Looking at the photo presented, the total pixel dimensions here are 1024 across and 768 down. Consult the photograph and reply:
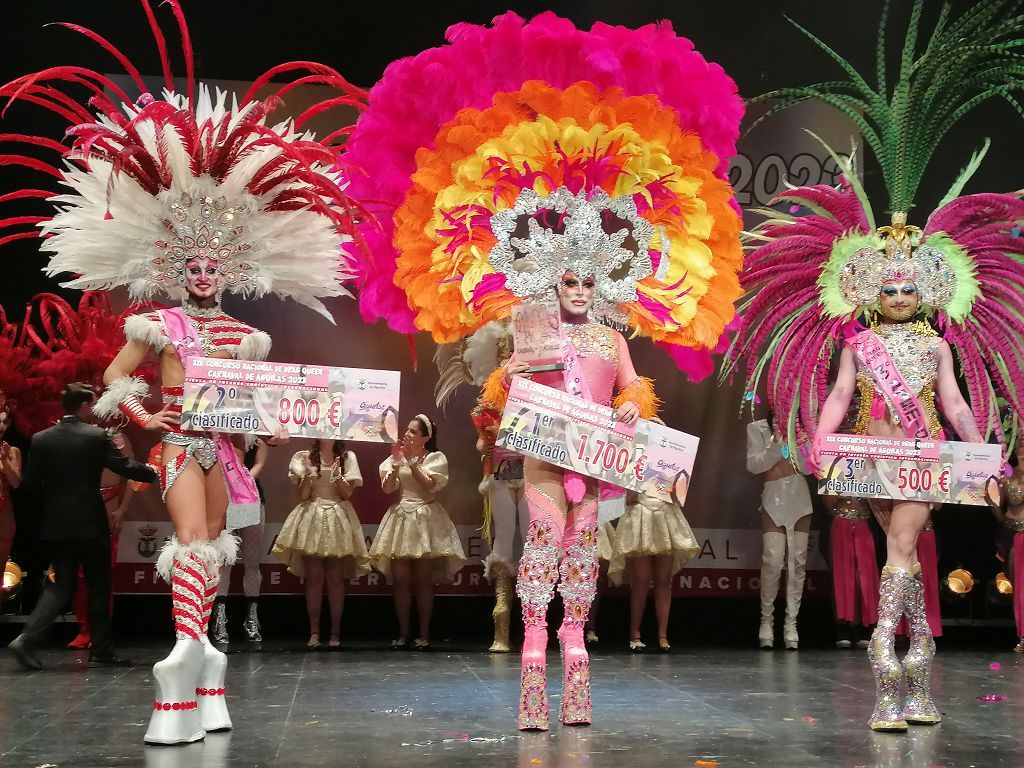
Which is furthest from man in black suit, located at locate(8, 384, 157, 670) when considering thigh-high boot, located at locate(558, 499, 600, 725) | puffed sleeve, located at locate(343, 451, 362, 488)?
thigh-high boot, located at locate(558, 499, 600, 725)

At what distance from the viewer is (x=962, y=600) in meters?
8.62

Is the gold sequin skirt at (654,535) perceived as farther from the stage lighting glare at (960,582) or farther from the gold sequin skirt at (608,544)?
the stage lighting glare at (960,582)

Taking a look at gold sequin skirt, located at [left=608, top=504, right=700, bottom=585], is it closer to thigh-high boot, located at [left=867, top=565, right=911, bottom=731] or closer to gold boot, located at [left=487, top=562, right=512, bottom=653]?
gold boot, located at [left=487, top=562, right=512, bottom=653]

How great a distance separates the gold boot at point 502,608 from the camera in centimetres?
720

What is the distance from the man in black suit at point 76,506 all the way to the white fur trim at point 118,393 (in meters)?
2.31

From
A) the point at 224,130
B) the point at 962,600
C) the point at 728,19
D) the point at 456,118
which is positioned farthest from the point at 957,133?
the point at 224,130

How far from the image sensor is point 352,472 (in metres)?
7.41

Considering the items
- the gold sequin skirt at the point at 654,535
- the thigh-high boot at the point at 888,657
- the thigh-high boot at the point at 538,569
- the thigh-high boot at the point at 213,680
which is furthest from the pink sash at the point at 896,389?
the gold sequin skirt at the point at 654,535

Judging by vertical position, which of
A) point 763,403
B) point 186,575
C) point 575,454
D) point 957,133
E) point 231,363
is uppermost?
point 957,133

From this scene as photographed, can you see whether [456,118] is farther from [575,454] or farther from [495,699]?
[495,699]

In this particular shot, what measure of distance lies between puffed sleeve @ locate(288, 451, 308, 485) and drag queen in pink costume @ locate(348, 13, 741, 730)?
308 centimetres

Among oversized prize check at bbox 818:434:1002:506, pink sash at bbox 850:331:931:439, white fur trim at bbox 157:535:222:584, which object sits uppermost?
pink sash at bbox 850:331:931:439

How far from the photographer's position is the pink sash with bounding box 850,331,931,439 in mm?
4531

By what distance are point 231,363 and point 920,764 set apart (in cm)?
256
